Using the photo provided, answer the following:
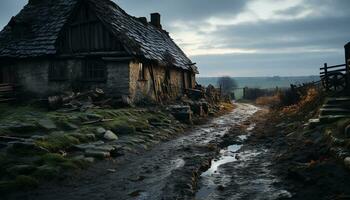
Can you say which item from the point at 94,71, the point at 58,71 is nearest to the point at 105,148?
the point at 94,71

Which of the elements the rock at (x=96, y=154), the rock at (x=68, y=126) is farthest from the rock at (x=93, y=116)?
the rock at (x=96, y=154)

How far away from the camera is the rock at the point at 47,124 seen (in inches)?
473

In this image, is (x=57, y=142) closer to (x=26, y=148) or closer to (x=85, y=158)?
(x=26, y=148)

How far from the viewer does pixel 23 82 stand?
22.9 meters

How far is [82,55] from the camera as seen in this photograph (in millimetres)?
21641

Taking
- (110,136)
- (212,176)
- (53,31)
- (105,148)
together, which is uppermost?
(53,31)

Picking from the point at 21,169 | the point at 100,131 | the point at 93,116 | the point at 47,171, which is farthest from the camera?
the point at 93,116

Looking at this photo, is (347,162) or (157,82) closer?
(347,162)

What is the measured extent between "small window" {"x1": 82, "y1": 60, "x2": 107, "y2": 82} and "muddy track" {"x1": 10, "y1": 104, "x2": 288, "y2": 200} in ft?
34.8

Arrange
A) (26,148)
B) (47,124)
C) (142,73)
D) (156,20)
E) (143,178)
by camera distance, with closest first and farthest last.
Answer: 1. (143,178)
2. (26,148)
3. (47,124)
4. (142,73)
5. (156,20)

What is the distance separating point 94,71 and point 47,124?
9.73m

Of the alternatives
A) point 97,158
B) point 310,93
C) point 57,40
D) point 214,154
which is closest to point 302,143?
point 214,154

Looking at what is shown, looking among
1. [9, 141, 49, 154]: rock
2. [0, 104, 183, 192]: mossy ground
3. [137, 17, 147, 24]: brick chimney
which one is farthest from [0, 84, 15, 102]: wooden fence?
[9, 141, 49, 154]: rock

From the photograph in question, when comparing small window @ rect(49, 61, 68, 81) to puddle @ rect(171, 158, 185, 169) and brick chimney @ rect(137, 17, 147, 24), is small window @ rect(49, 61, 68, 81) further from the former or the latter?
puddle @ rect(171, 158, 185, 169)
